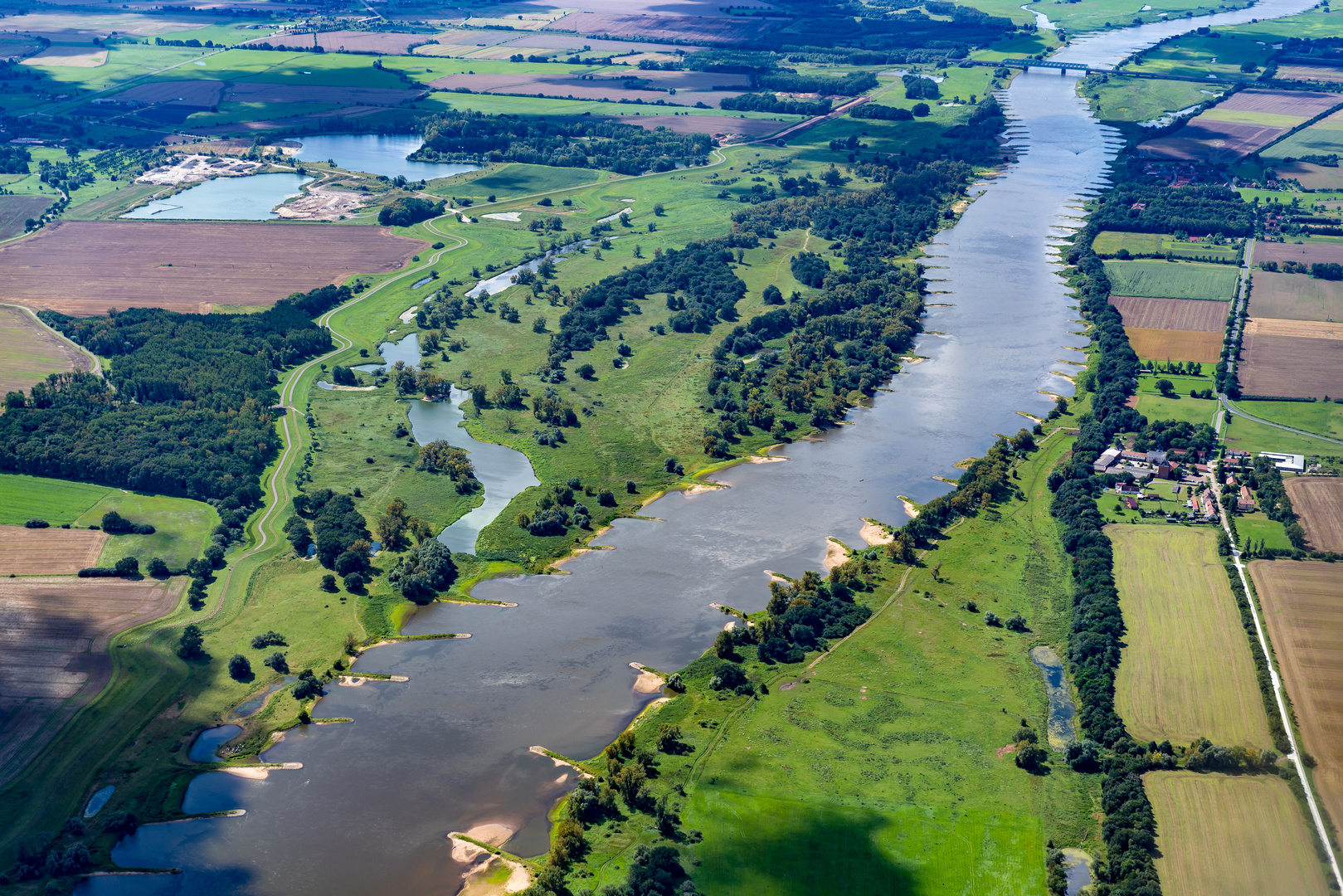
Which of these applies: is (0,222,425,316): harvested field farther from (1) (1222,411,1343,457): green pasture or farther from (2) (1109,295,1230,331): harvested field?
(1) (1222,411,1343,457): green pasture

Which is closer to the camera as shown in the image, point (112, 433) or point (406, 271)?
point (112, 433)

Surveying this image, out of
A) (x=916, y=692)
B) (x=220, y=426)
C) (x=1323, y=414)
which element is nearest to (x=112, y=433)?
(x=220, y=426)

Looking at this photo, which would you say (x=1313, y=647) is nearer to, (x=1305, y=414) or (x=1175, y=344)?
(x=1305, y=414)

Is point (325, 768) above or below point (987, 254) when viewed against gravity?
below

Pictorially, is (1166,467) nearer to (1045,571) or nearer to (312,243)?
(1045,571)

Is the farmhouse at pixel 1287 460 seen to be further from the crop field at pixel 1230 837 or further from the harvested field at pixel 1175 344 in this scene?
the crop field at pixel 1230 837

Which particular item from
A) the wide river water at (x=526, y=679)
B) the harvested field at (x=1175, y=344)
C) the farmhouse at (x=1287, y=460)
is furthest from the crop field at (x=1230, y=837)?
the harvested field at (x=1175, y=344)

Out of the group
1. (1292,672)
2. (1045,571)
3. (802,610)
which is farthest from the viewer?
(1045,571)

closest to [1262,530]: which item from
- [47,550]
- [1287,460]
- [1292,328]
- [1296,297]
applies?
[1287,460]
